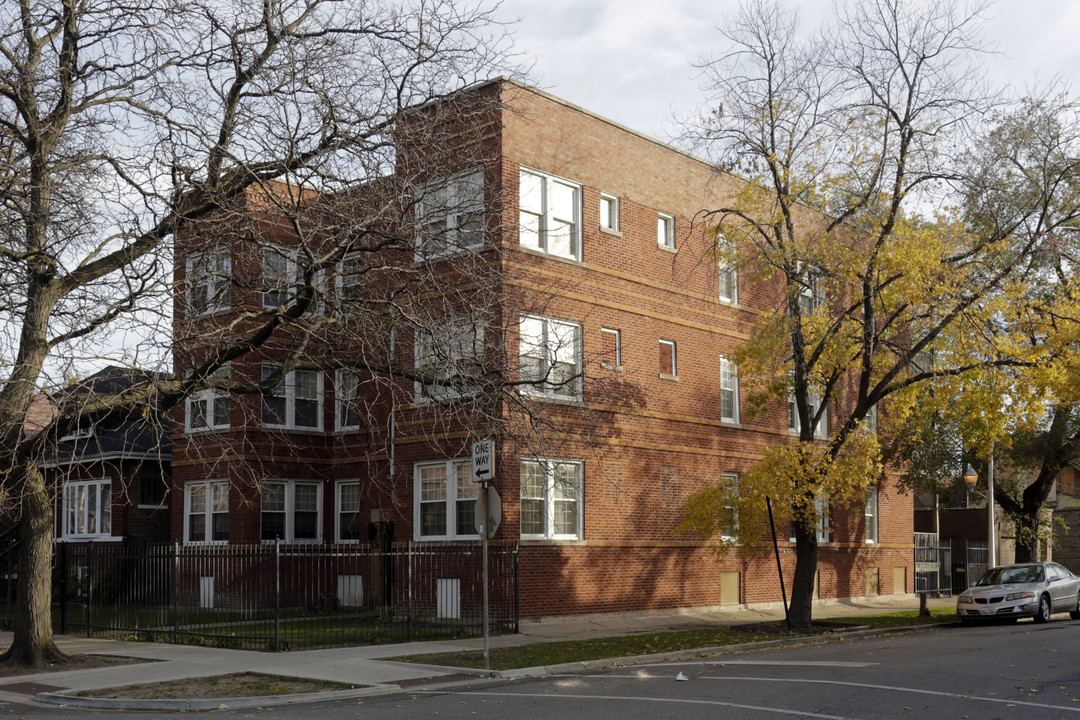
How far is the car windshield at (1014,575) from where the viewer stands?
2619 cm

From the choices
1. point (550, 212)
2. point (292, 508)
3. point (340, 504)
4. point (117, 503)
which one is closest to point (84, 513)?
point (117, 503)

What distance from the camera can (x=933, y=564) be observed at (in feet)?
123

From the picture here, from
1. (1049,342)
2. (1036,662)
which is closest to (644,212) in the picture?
(1049,342)

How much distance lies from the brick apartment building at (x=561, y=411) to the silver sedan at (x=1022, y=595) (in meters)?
3.72

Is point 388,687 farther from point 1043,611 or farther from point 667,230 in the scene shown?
point 1043,611

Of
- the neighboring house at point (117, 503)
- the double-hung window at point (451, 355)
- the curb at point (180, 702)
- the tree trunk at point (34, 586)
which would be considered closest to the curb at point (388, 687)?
the curb at point (180, 702)

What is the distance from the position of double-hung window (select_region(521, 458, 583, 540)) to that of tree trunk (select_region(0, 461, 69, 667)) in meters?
9.67

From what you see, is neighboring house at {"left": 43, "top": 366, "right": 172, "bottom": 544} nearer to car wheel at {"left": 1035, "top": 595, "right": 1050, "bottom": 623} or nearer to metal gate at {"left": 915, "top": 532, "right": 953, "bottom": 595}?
car wheel at {"left": 1035, "top": 595, "right": 1050, "bottom": 623}

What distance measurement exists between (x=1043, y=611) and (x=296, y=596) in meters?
17.7

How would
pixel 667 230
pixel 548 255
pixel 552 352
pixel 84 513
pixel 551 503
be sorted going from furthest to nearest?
pixel 84 513
pixel 667 230
pixel 548 255
pixel 551 503
pixel 552 352

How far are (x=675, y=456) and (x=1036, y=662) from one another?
12.2 m

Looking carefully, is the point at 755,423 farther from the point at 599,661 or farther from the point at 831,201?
the point at 599,661

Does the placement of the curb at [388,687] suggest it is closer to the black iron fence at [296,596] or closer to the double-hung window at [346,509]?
the black iron fence at [296,596]

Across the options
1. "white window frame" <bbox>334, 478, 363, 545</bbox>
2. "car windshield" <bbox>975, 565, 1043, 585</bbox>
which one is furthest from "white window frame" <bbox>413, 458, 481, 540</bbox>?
"car windshield" <bbox>975, 565, 1043, 585</bbox>
